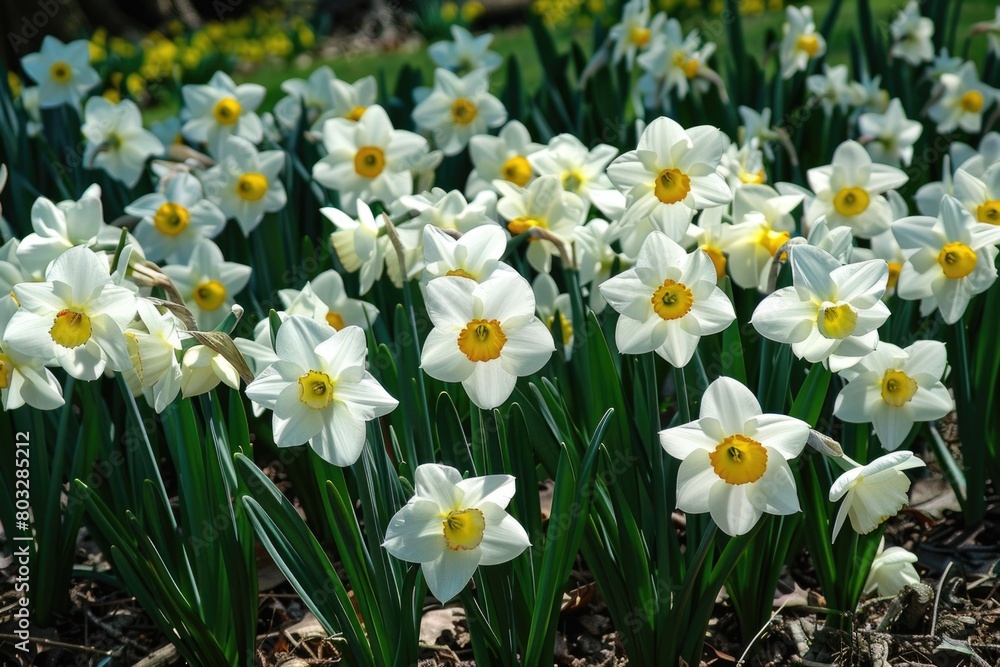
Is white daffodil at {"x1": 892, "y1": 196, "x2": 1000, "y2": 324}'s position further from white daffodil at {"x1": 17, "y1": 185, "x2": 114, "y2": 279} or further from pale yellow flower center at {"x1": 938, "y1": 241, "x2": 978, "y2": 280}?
white daffodil at {"x1": 17, "y1": 185, "x2": 114, "y2": 279}

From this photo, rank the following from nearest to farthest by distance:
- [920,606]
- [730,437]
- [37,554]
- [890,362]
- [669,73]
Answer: [730,437] < [890,362] < [920,606] < [37,554] < [669,73]

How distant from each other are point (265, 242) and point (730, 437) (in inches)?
63.4

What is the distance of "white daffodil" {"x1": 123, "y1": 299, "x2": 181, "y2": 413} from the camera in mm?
1399

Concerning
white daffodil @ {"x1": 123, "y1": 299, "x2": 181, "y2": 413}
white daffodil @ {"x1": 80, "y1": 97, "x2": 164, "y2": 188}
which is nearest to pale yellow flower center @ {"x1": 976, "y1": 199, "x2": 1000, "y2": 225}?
white daffodil @ {"x1": 123, "y1": 299, "x2": 181, "y2": 413}

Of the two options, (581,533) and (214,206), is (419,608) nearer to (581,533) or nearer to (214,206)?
(581,533)

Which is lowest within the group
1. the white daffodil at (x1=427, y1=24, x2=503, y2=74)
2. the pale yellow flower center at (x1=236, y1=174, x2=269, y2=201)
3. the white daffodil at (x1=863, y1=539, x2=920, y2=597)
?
the white daffodil at (x1=863, y1=539, x2=920, y2=597)

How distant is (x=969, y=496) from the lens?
1939 millimetres

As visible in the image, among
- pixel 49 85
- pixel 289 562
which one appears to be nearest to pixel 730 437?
pixel 289 562

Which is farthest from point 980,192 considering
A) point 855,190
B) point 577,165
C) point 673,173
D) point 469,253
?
point 469,253

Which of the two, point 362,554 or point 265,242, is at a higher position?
point 265,242

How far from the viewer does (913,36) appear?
11.3ft

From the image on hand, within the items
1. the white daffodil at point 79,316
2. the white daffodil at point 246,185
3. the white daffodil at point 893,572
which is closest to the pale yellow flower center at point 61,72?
the white daffodil at point 246,185

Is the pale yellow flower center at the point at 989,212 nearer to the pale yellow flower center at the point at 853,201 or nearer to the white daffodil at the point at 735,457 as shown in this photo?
the pale yellow flower center at the point at 853,201

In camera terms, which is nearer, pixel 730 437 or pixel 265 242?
pixel 730 437
